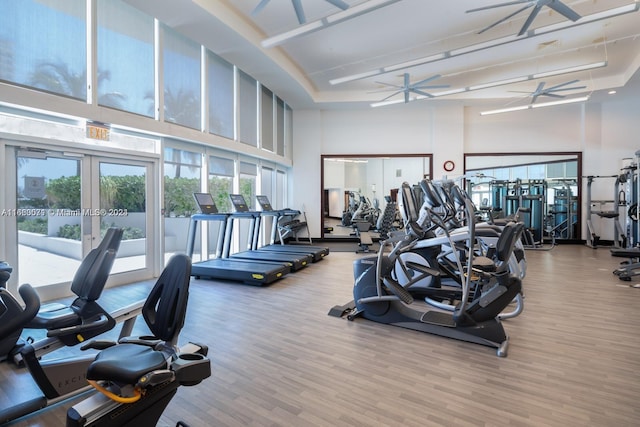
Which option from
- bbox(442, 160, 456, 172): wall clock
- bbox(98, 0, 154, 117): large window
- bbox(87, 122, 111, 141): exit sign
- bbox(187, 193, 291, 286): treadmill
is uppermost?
bbox(98, 0, 154, 117): large window

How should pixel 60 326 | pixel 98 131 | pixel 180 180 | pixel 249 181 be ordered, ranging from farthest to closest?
1. pixel 249 181
2. pixel 180 180
3. pixel 98 131
4. pixel 60 326

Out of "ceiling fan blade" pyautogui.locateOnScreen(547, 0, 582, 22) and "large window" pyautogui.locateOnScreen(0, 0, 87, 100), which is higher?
"ceiling fan blade" pyautogui.locateOnScreen(547, 0, 582, 22)

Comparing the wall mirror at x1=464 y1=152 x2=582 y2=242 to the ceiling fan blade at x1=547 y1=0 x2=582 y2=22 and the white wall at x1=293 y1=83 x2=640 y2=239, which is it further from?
the ceiling fan blade at x1=547 y1=0 x2=582 y2=22

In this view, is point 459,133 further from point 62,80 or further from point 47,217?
point 47,217

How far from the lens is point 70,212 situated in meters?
4.52

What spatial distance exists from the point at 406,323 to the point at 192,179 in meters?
4.95

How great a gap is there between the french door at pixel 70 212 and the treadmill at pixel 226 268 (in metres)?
0.76

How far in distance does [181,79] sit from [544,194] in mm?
9818

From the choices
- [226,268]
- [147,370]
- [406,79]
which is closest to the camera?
[147,370]

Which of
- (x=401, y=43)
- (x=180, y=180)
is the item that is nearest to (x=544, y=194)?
(x=401, y=43)

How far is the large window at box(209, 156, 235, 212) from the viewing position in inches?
280

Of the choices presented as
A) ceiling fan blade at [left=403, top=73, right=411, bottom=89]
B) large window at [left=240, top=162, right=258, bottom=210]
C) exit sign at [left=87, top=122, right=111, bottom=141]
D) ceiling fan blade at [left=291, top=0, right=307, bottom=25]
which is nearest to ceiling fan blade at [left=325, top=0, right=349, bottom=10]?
ceiling fan blade at [left=291, top=0, right=307, bottom=25]

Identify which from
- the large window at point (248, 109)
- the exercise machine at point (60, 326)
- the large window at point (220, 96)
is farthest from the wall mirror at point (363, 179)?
the exercise machine at point (60, 326)

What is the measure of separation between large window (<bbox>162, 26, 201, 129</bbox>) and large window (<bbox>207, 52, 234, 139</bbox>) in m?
0.40
